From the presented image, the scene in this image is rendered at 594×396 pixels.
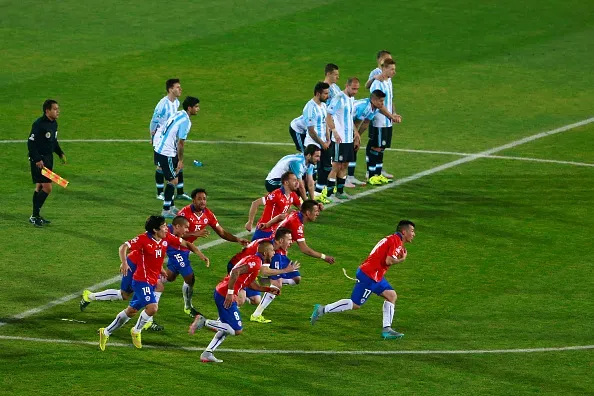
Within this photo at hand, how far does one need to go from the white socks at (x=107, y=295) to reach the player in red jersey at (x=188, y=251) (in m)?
0.93

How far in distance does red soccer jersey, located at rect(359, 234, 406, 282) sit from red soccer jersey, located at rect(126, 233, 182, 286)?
311 cm

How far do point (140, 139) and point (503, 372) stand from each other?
1595 centimetres

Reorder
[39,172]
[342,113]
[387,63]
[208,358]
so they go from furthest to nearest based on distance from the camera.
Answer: [387,63] < [342,113] < [39,172] < [208,358]

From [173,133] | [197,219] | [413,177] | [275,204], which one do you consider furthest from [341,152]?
[197,219]

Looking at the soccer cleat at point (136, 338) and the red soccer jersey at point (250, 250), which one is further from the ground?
the red soccer jersey at point (250, 250)

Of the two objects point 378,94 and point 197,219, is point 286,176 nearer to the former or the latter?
point 197,219

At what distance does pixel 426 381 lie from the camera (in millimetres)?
17484

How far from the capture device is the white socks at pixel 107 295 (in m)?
19.8

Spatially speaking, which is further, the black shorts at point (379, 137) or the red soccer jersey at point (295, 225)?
the black shorts at point (379, 137)

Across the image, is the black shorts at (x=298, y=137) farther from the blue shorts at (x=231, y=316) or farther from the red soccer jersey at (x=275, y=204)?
the blue shorts at (x=231, y=316)

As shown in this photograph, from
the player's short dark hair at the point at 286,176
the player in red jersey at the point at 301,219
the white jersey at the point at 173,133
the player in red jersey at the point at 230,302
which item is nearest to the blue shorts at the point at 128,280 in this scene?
the player in red jersey at the point at 230,302

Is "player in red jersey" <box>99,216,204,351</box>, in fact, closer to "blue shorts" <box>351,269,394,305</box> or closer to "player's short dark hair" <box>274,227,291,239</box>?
"player's short dark hair" <box>274,227,291,239</box>

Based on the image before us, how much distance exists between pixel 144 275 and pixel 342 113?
9.14 metres

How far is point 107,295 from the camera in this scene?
19.9 meters
